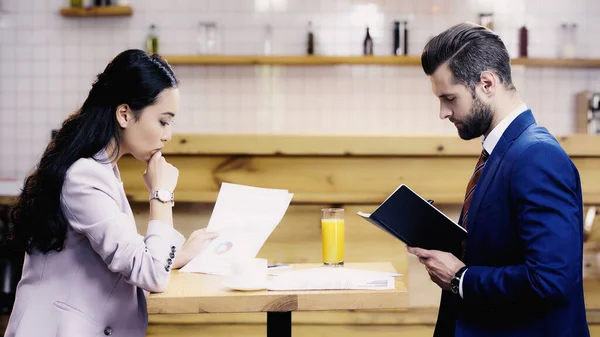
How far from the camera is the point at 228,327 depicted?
291 cm

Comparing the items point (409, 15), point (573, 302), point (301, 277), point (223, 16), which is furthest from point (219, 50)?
point (573, 302)

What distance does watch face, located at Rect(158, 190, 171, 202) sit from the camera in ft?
5.37

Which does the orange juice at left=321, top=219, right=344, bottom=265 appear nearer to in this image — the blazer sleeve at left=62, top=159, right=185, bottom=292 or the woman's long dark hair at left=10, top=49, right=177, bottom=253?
the blazer sleeve at left=62, top=159, right=185, bottom=292

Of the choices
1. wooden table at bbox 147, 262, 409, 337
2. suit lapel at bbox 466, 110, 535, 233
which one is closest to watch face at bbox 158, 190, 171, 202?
wooden table at bbox 147, 262, 409, 337

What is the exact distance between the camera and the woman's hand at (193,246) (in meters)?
1.73

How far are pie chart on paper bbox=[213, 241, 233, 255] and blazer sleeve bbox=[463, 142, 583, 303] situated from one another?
698mm

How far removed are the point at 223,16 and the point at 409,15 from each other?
1407 mm

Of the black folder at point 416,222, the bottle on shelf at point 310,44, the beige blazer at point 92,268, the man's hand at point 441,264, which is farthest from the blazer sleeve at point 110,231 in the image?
the bottle on shelf at point 310,44

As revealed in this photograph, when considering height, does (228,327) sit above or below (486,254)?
below

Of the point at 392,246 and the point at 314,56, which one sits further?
the point at 314,56

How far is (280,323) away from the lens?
5.71 feet

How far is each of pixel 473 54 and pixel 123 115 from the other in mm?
875

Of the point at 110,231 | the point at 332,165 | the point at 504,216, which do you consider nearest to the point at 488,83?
the point at 504,216

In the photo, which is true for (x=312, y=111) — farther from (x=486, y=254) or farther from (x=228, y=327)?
(x=486, y=254)
